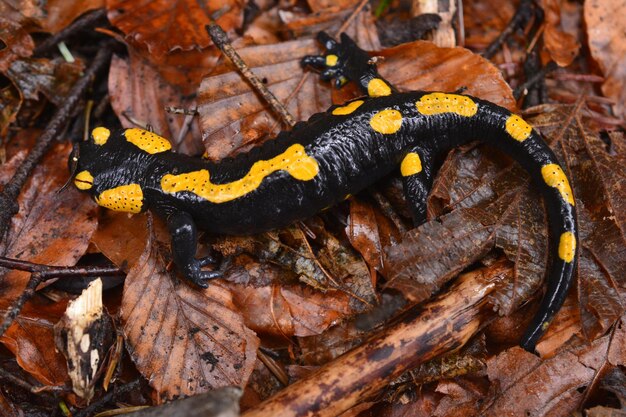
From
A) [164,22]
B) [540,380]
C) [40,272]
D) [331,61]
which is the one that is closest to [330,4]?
[331,61]

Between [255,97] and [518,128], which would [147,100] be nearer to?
[255,97]

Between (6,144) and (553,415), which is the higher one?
(6,144)

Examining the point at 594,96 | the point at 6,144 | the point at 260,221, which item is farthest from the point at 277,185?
the point at 594,96

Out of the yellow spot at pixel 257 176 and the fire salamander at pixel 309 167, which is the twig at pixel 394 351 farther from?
the yellow spot at pixel 257 176

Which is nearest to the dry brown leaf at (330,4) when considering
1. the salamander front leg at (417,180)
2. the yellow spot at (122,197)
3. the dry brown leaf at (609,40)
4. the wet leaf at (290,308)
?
the salamander front leg at (417,180)

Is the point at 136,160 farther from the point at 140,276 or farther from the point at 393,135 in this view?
the point at 393,135
